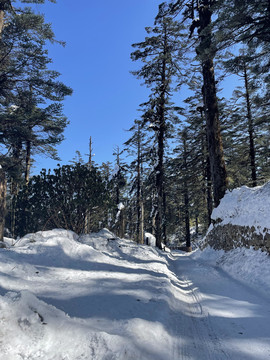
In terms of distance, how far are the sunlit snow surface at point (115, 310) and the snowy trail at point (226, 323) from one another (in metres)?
0.01

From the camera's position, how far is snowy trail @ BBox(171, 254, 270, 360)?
227 centimetres

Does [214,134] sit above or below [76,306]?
above

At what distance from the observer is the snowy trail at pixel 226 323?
2.27 metres

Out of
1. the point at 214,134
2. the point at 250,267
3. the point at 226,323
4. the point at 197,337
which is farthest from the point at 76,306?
the point at 214,134

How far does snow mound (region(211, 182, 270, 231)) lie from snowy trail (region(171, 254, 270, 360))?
6.14ft

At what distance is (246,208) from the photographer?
22.5 ft

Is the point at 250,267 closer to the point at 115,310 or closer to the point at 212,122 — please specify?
the point at 115,310

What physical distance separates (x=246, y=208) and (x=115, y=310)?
5509 millimetres

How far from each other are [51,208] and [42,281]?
5.77 m


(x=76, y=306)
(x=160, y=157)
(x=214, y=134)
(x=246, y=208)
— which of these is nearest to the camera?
(x=76, y=306)

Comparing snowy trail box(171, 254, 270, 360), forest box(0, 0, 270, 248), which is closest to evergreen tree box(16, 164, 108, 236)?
forest box(0, 0, 270, 248)

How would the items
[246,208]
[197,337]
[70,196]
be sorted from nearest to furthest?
[197,337], [246,208], [70,196]

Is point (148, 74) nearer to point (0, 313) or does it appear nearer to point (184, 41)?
point (184, 41)

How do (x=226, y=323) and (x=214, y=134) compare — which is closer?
(x=226, y=323)
